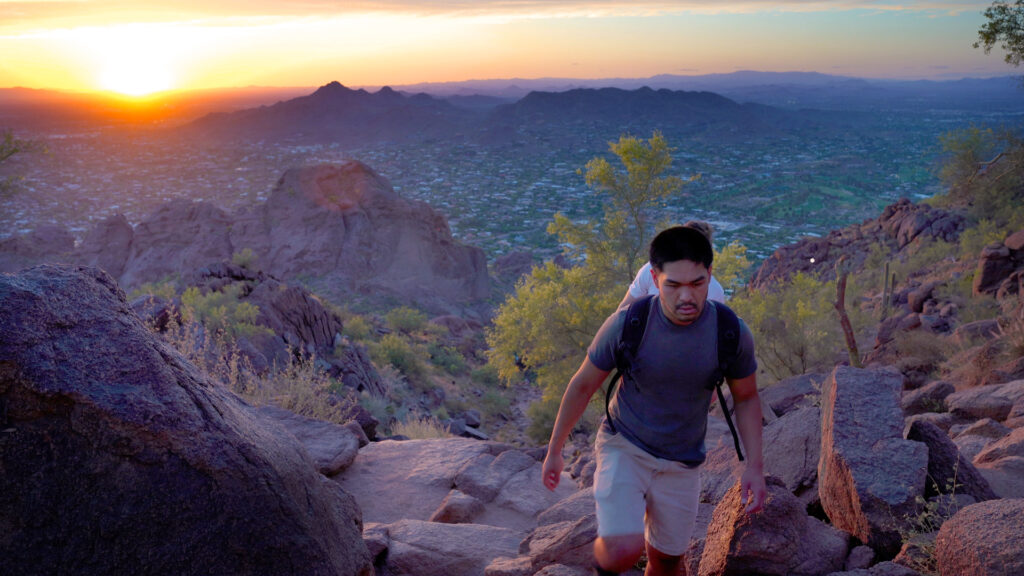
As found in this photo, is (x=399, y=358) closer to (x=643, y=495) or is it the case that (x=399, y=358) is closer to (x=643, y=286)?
(x=643, y=286)

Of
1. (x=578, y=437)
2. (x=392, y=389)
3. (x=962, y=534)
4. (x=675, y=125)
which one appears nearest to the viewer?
(x=962, y=534)

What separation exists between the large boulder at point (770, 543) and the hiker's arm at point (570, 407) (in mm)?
1073

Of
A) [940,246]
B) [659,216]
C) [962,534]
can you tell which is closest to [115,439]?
[962,534]

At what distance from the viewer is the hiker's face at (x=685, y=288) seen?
2904 millimetres

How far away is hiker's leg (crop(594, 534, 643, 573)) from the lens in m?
2.98

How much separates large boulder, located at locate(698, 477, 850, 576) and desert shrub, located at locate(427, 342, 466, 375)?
18.0m

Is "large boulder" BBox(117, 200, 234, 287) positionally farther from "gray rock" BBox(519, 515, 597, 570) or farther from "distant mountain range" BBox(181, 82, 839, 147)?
"distant mountain range" BBox(181, 82, 839, 147)

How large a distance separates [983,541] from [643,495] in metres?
1.60

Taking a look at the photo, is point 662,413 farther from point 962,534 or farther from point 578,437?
point 578,437

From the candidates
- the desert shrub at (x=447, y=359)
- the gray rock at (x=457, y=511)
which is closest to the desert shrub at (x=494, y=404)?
the desert shrub at (x=447, y=359)

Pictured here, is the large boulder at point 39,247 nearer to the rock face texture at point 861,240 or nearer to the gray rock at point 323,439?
the gray rock at point 323,439

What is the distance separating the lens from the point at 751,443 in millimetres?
3174

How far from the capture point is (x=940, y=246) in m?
29.0

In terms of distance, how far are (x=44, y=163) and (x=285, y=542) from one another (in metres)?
92.4
